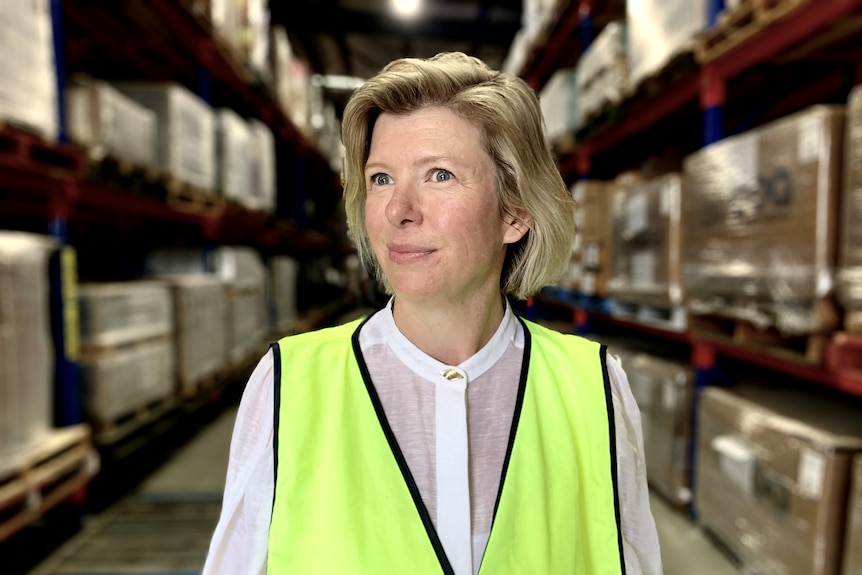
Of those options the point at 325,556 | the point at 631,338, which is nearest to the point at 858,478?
the point at 325,556

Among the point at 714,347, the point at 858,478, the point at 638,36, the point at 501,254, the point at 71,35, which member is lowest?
the point at 858,478

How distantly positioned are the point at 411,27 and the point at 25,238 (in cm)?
460

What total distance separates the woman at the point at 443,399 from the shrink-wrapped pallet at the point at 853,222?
4.59 feet

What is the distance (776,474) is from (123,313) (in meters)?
3.42

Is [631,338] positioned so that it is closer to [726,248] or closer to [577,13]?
[726,248]

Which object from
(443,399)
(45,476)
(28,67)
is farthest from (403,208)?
(45,476)

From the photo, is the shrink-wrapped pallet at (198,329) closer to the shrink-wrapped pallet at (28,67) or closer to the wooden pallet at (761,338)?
the shrink-wrapped pallet at (28,67)

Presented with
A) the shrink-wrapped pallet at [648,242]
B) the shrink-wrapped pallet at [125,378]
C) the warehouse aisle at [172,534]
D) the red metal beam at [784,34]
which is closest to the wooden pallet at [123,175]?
the shrink-wrapped pallet at [125,378]

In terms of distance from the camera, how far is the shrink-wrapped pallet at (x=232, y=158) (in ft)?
15.5

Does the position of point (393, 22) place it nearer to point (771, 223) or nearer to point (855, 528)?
point (771, 223)

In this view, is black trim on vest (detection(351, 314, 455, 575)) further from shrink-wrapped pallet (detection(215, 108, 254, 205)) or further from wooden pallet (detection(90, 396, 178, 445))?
shrink-wrapped pallet (detection(215, 108, 254, 205))

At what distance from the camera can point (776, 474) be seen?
7.20 feet

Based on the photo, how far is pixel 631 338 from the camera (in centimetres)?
483

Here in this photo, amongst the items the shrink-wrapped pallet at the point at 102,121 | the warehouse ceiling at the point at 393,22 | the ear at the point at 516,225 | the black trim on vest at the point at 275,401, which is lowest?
the black trim on vest at the point at 275,401
